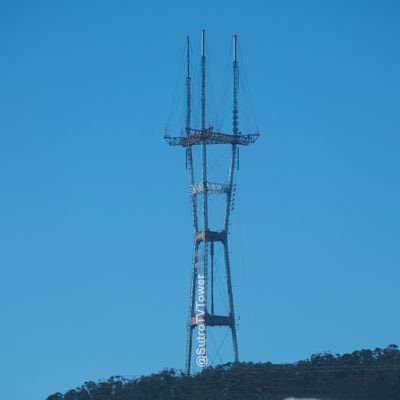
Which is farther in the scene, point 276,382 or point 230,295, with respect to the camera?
point 230,295

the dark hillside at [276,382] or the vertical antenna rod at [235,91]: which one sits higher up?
the vertical antenna rod at [235,91]

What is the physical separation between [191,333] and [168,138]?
16.3 meters

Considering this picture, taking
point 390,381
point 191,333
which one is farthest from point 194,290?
point 390,381

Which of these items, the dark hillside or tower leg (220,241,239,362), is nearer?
the dark hillside

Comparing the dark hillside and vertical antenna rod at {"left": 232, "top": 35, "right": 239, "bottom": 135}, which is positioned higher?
vertical antenna rod at {"left": 232, "top": 35, "right": 239, "bottom": 135}

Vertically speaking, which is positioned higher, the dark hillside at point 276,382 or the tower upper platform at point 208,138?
the tower upper platform at point 208,138

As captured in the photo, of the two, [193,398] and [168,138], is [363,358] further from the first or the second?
[168,138]

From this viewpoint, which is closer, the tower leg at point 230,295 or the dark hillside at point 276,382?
the dark hillside at point 276,382

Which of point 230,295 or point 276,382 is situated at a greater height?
point 230,295

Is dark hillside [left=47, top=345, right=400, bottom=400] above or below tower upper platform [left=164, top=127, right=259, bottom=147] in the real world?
below

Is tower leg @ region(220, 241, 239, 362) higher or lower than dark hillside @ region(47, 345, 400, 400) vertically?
higher

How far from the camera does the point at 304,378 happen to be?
134 m

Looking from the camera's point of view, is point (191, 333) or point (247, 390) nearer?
point (247, 390)

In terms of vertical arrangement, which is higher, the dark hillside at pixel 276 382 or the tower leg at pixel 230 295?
the tower leg at pixel 230 295
